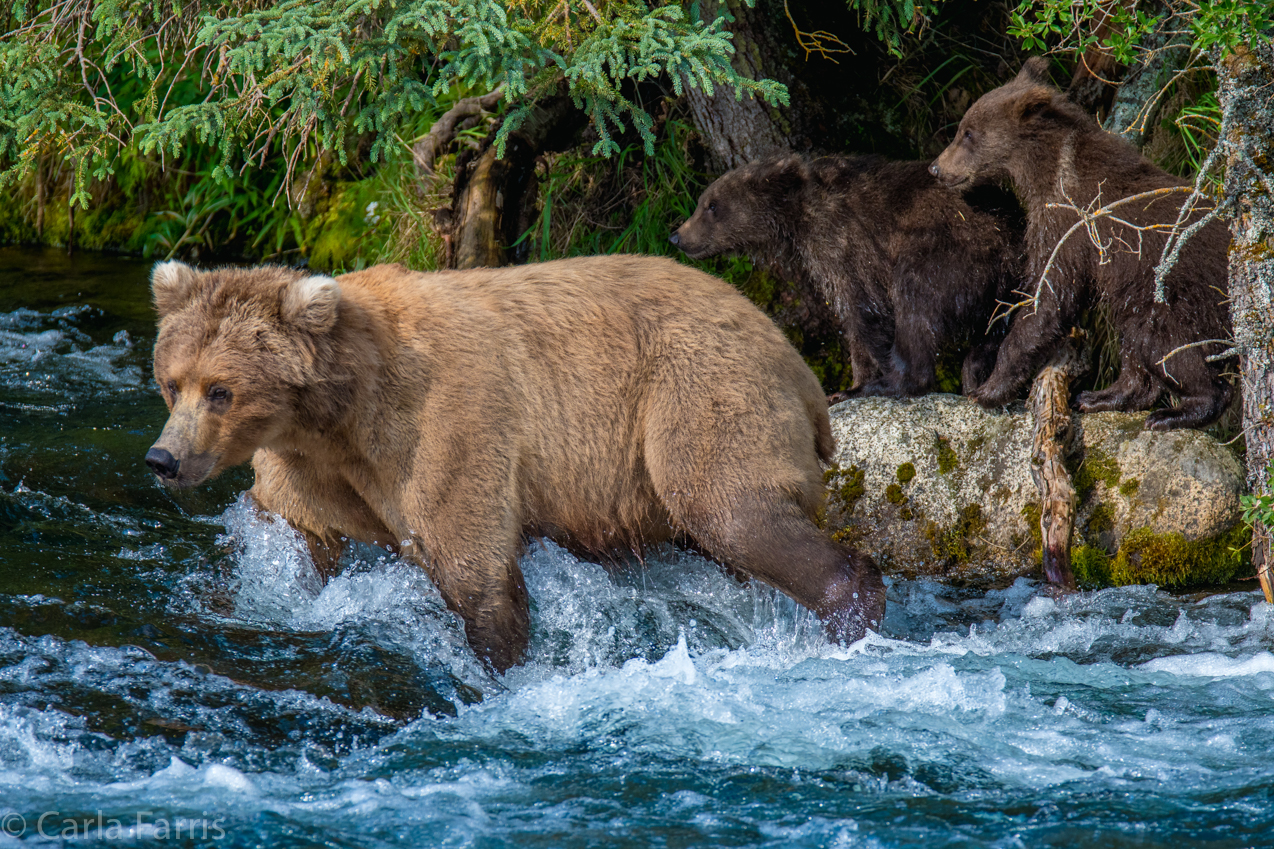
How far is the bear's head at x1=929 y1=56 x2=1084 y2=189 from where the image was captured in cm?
634

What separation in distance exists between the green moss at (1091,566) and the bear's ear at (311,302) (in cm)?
376

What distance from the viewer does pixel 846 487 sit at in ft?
20.9

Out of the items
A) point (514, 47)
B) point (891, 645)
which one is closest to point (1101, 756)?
point (891, 645)

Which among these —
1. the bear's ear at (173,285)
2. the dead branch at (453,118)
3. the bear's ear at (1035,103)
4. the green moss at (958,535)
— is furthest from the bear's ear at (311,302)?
the dead branch at (453,118)

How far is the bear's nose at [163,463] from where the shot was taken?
13.9ft

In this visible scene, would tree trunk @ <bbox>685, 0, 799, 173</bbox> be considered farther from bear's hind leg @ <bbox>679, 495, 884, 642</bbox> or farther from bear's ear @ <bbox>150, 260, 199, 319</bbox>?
bear's ear @ <bbox>150, 260, 199, 319</bbox>

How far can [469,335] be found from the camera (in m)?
4.96

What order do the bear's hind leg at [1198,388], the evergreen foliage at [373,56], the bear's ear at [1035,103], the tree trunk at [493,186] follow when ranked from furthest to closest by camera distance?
the tree trunk at [493,186]
the bear's ear at [1035,103]
the bear's hind leg at [1198,388]
the evergreen foliage at [373,56]

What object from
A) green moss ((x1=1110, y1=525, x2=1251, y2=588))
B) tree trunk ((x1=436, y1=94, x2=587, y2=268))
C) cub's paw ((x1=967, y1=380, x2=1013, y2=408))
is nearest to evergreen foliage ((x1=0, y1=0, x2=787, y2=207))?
tree trunk ((x1=436, y1=94, x2=587, y2=268))

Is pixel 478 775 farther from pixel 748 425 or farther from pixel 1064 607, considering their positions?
pixel 1064 607

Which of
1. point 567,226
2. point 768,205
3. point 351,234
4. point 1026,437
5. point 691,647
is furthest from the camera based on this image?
point 351,234

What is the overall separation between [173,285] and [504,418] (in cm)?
137

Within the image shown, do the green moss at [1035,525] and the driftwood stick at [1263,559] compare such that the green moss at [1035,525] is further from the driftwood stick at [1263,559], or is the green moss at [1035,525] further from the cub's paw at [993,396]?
the driftwood stick at [1263,559]

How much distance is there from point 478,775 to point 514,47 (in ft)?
10.9
